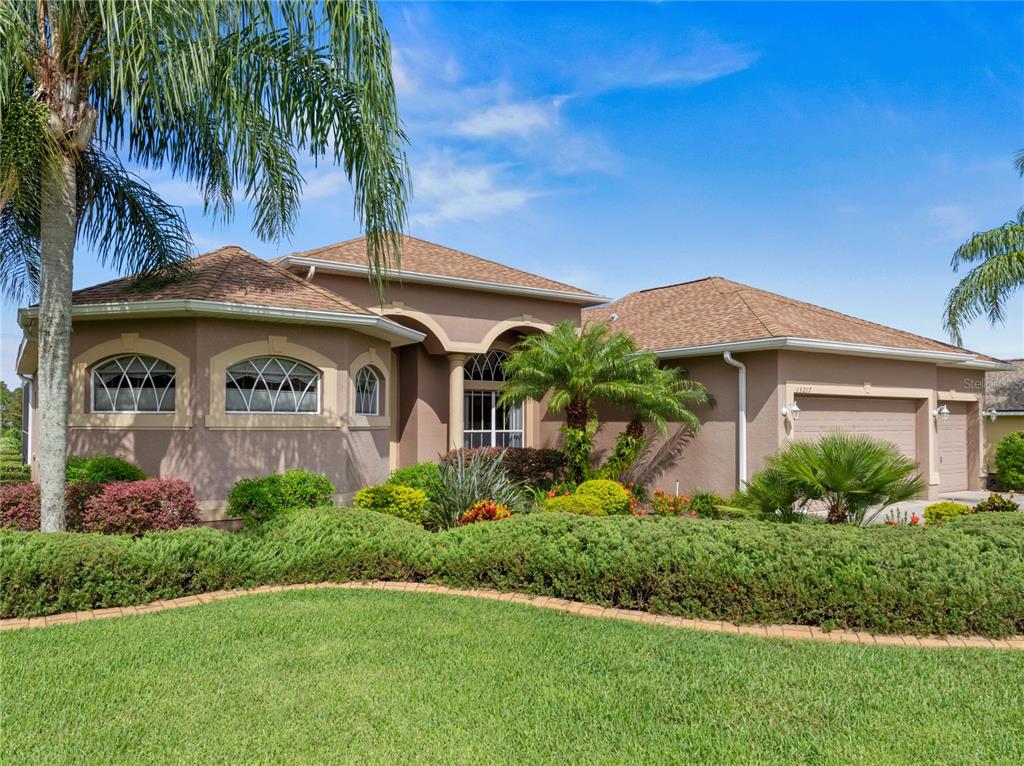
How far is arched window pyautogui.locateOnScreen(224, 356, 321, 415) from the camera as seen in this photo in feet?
37.5

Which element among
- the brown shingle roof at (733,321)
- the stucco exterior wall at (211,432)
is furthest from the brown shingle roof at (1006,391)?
the stucco exterior wall at (211,432)

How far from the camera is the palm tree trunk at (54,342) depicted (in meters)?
8.25

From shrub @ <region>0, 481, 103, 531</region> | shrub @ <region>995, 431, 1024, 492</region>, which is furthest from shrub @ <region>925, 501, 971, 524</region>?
shrub @ <region>0, 481, 103, 531</region>

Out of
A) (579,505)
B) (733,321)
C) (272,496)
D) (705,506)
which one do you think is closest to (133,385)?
(272,496)

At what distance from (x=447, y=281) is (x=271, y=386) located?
5726 millimetres

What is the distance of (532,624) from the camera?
6.36 meters

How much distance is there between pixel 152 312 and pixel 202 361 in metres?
1.11

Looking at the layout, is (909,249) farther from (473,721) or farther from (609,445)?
(473,721)

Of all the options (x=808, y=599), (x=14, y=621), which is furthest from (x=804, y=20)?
(x=14, y=621)

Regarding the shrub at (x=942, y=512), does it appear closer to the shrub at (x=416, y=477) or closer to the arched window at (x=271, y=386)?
the shrub at (x=416, y=477)

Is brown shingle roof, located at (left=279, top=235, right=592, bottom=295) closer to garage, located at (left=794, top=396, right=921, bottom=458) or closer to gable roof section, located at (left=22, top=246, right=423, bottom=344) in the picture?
gable roof section, located at (left=22, top=246, right=423, bottom=344)

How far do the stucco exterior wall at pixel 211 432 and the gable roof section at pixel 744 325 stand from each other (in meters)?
8.62

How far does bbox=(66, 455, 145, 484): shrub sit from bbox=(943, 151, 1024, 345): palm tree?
22.0m

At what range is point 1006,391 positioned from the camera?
81.4 ft
